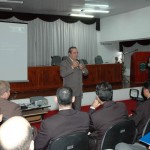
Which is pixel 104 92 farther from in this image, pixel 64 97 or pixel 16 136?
pixel 16 136

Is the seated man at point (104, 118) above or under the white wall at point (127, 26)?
under

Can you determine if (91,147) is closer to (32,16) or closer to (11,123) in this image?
(11,123)

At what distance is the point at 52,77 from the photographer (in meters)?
7.94

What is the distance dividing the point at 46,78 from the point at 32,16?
263 centimetres

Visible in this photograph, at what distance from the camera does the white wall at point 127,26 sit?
808cm

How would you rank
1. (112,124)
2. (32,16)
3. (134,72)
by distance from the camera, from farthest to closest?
(134,72) < (32,16) < (112,124)

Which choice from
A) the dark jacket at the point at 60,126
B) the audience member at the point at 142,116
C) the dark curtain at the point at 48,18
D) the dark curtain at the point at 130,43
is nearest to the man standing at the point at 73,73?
the audience member at the point at 142,116

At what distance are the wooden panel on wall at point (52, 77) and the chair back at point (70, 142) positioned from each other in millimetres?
5599

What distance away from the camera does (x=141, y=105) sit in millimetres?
2645

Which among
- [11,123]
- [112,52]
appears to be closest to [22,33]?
[112,52]

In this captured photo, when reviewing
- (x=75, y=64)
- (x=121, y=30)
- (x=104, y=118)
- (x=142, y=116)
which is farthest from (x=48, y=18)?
(x=104, y=118)

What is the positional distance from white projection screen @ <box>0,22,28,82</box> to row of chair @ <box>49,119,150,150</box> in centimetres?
536

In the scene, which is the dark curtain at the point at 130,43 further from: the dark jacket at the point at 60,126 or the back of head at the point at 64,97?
the dark jacket at the point at 60,126

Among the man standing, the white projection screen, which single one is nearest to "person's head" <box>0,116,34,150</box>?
the man standing
